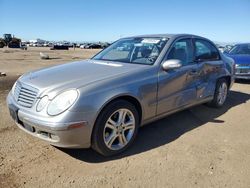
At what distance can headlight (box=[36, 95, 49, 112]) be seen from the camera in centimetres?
302

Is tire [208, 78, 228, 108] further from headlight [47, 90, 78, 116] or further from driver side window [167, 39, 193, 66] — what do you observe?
headlight [47, 90, 78, 116]

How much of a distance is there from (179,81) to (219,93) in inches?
72.0

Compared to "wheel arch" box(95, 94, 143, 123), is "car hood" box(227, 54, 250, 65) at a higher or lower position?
higher

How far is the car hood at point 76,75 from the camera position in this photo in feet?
10.5

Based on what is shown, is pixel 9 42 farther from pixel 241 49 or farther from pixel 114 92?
pixel 114 92

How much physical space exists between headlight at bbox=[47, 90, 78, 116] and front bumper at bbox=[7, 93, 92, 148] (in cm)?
10

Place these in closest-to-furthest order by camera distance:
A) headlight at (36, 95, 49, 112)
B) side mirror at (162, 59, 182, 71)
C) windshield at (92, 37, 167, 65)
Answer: headlight at (36, 95, 49, 112) → side mirror at (162, 59, 182, 71) → windshield at (92, 37, 167, 65)

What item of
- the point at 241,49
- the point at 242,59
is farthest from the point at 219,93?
the point at 241,49

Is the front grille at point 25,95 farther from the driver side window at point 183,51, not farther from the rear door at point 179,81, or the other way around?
the driver side window at point 183,51

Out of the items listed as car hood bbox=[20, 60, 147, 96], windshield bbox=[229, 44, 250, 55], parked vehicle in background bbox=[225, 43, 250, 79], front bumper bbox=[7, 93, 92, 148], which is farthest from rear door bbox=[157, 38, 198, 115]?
windshield bbox=[229, 44, 250, 55]

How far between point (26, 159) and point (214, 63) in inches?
155

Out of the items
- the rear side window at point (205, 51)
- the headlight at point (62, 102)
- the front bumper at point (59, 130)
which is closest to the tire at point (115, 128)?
the front bumper at point (59, 130)

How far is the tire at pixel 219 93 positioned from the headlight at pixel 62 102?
353 cm

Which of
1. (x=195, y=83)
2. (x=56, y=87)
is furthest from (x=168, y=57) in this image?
(x=56, y=87)
